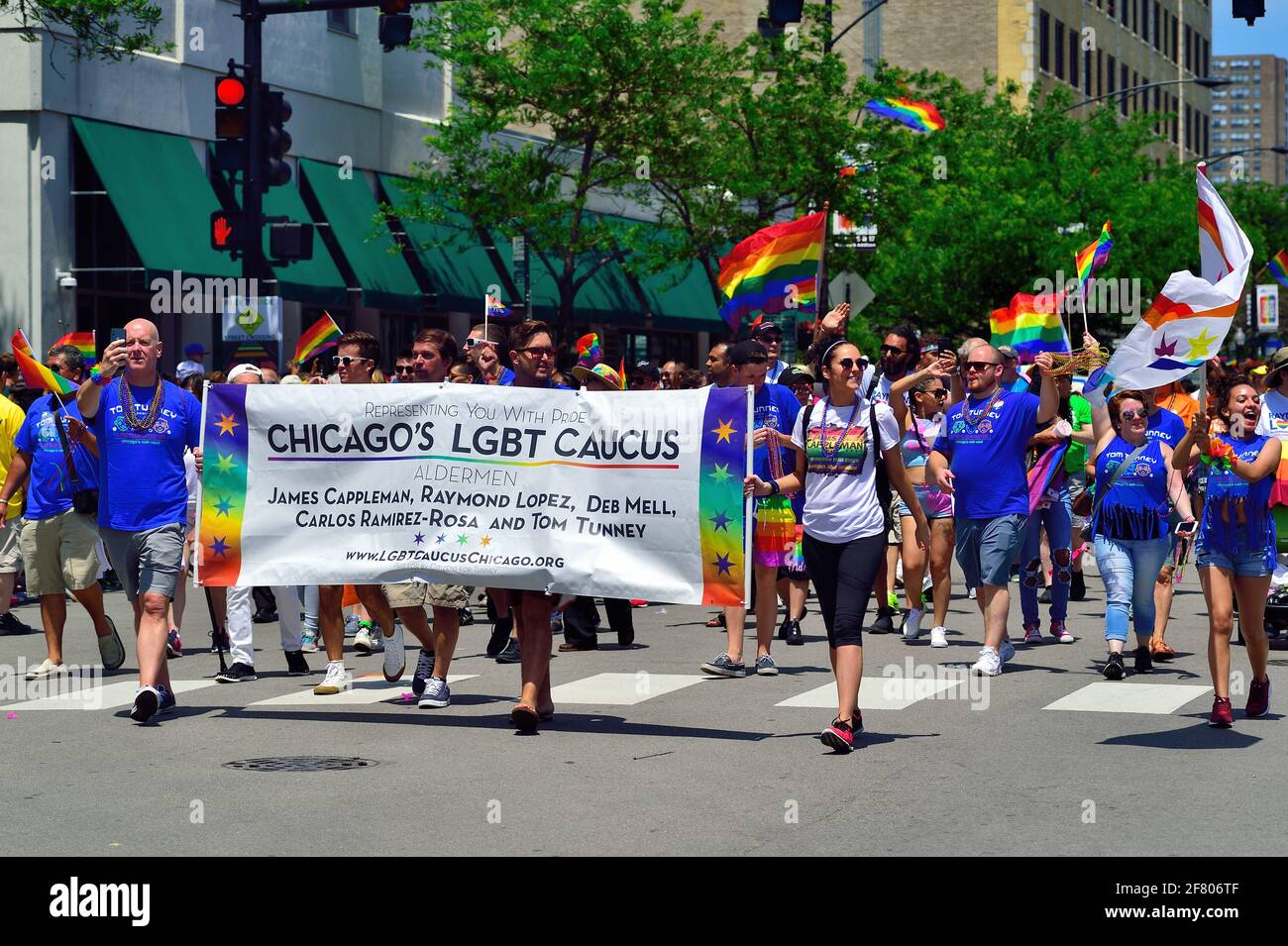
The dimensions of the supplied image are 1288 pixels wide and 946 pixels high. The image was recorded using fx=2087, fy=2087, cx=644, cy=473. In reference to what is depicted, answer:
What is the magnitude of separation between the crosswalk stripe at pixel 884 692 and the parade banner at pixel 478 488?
1.28m

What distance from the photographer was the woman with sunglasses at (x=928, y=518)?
567 inches

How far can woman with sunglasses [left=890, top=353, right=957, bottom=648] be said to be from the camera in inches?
567

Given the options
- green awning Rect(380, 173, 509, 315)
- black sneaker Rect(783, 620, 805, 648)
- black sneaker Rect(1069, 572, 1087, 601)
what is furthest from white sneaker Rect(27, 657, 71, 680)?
green awning Rect(380, 173, 509, 315)

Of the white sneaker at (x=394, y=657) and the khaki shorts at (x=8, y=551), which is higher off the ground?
the khaki shorts at (x=8, y=551)

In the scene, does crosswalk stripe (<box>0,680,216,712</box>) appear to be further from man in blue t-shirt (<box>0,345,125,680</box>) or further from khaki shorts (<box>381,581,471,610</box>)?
khaki shorts (<box>381,581,471,610</box>)

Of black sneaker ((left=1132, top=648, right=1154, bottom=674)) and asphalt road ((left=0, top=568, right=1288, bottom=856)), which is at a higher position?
black sneaker ((left=1132, top=648, right=1154, bottom=674))

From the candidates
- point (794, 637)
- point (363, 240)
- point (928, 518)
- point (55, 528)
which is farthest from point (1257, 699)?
point (363, 240)

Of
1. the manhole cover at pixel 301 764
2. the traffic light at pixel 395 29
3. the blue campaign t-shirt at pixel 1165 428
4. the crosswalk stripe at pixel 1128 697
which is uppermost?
the traffic light at pixel 395 29

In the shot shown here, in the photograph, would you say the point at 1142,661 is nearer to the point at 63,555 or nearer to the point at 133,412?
the point at 133,412

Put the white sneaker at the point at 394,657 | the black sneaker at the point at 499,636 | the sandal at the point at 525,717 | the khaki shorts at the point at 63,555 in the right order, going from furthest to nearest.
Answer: the black sneaker at the point at 499,636
the khaki shorts at the point at 63,555
the white sneaker at the point at 394,657
the sandal at the point at 525,717

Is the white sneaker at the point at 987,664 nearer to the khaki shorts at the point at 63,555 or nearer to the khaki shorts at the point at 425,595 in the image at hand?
the khaki shorts at the point at 425,595

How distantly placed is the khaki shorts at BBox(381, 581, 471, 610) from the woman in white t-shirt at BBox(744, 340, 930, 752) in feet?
6.13

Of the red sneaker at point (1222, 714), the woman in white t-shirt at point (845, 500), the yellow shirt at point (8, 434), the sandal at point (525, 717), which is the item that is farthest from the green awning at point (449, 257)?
the red sneaker at point (1222, 714)

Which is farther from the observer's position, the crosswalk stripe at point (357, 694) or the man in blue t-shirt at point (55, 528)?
the man in blue t-shirt at point (55, 528)
